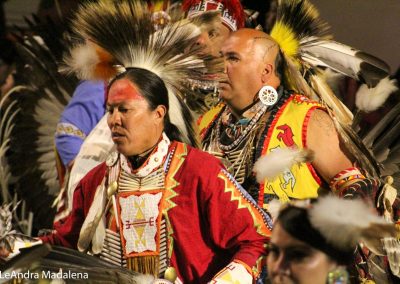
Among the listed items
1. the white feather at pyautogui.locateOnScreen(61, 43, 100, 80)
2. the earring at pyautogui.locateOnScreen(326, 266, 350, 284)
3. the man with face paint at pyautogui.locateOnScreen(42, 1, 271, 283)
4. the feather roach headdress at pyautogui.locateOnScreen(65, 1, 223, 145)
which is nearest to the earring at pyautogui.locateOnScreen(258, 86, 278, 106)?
the feather roach headdress at pyautogui.locateOnScreen(65, 1, 223, 145)

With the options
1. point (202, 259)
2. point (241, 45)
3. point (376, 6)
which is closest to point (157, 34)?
point (241, 45)

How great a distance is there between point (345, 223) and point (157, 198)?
912mm

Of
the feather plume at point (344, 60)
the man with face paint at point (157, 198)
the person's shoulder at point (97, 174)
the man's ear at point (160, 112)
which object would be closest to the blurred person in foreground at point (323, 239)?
the man with face paint at point (157, 198)

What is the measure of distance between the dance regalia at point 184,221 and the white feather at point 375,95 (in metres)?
0.92

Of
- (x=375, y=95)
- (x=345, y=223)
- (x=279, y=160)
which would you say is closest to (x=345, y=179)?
(x=279, y=160)

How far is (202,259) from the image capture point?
3129 millimetres

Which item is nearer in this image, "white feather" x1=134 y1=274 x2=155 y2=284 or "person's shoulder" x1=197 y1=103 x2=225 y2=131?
"white feather" x1=134 y1=274 x2=155 y2=284

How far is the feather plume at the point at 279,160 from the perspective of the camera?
323 centimetres

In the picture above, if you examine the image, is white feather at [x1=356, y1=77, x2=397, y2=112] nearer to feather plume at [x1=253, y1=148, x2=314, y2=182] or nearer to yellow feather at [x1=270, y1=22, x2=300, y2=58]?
yellow feather at [x1=270, y1=22, x2=300, y2=58]

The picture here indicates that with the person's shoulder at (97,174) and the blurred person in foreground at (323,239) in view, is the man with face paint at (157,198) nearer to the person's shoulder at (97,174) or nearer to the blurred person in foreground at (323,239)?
the person's shoulder at (97,174)

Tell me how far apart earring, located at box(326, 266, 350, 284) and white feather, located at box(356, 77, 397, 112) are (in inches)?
59.8

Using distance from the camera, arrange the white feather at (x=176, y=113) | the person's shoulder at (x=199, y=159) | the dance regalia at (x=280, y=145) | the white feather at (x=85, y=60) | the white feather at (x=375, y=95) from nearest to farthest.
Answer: the person's shoulder at (x=199, y=159), the white feather at (x=176, y=113), the white feather at (x=85, y=60), the dance regalia at (x=280, y=145), the white feather at (x=375, y=95)

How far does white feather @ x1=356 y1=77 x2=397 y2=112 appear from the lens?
12.5ft

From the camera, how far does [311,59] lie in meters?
3.81
